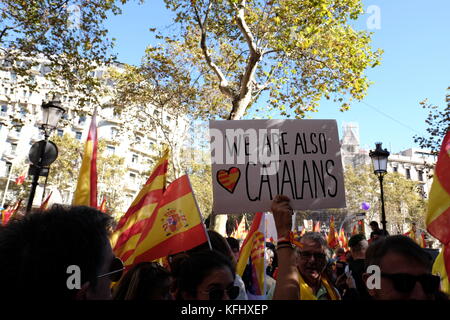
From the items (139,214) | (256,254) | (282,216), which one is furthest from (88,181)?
(282,216)

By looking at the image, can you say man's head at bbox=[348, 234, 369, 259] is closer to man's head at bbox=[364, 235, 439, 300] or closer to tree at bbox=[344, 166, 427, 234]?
man's head at bbox=[364, 235, 439, 300]

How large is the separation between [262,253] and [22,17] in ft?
28.6

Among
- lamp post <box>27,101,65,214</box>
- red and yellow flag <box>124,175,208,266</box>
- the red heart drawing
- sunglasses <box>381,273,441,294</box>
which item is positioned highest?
lamp post <box>27,101,65,214</box>

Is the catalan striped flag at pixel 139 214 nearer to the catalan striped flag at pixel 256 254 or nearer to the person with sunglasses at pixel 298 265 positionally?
the catalan striped flag at pixel 256 254

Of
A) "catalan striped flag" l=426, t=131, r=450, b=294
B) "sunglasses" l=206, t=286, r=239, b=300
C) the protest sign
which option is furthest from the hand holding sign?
"catalan striped flag" l=426, t=131, r=450, b=294

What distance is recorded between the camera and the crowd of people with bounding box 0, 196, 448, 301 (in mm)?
1136

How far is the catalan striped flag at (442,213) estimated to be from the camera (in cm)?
241

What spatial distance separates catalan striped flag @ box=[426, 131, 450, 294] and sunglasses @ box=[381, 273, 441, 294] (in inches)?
35.6

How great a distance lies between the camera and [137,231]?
11.4 ft

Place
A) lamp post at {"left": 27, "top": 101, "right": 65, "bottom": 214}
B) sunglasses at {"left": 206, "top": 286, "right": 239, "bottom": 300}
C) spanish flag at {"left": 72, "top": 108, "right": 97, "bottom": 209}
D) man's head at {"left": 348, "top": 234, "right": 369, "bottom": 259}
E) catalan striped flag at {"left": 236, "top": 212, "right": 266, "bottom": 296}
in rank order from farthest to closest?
lamp post at {"left": 27, "top": 101, "right": 65, "bottom": 214}, man's head at {"left": 348, "top": 234, "right": 369, "bottom": 259}, catalan striped flag at {"left": 236, "top": 212, "right": 266, "bottom": 296}, spanish flag at {"left": 72, "top": 108, "right": 97, "bottom": 209}, sunglasses at {"left": 206, "top": 286, "right": 239, "bottom": 300}

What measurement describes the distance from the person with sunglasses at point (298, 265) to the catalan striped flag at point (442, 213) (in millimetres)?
874

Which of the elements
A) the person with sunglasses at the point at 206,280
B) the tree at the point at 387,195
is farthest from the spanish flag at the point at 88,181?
the tree at the point at 387,195
